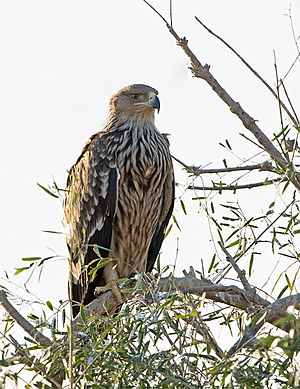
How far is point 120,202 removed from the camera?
6320 mm

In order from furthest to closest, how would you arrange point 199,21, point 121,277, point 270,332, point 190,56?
point 121,277 → point 190,56 → point 199,21 → point 270,332

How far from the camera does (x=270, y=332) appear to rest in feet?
11.4

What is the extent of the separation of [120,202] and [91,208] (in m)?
0.22

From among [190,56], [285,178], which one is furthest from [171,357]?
[190,56]

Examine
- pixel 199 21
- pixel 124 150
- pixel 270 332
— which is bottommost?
pixel 270 332

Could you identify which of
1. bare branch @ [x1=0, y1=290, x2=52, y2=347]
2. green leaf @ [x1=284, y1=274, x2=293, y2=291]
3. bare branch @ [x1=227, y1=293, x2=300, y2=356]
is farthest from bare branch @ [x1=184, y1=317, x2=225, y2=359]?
bare branch @ [x1=0, y1=290, x2=52, y2=347]

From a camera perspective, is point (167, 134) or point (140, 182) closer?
point (140, 182)

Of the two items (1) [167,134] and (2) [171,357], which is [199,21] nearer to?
(2) [171,357]

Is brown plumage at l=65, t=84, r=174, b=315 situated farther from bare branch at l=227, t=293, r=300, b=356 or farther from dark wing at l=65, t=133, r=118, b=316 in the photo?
bare branch at l=227, t=293, r=300, b=356

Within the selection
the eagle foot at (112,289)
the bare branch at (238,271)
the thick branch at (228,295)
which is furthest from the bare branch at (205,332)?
the eagle foot at (112,289)

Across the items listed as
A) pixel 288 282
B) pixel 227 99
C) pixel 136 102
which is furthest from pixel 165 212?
pixel 288 282

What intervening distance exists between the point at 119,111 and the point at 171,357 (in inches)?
142

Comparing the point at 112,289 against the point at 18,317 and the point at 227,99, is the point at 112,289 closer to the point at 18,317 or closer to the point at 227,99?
the point at 18,317

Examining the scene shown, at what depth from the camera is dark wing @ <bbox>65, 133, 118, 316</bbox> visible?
6199 mm
